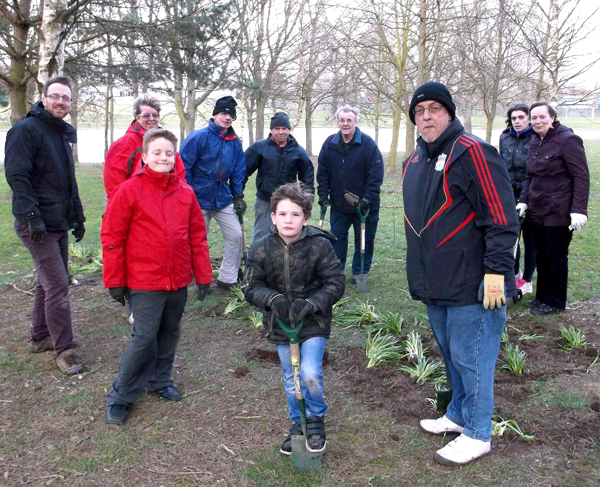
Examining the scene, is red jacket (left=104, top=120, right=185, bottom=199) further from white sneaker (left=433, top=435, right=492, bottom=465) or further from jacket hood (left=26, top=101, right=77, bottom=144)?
white sneaker (left=433, top=435, right=492, bottom=465)

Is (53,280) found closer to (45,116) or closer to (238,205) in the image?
(45,116)

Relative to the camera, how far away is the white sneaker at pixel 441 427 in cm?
363

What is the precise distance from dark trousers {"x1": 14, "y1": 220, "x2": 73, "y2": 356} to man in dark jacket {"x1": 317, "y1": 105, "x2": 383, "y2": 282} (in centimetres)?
323

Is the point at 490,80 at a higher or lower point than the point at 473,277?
higher

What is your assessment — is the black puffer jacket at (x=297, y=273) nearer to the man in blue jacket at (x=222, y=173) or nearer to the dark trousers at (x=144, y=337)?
the dark trousers at (x=144, y=337)

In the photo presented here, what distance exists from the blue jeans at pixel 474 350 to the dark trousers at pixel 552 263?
2962 millimetres

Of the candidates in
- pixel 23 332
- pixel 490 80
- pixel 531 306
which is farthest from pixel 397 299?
pixel 490 80

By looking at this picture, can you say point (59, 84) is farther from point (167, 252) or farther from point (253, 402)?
point (253, 402)

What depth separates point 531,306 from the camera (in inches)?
236

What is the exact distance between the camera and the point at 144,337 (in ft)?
12.8

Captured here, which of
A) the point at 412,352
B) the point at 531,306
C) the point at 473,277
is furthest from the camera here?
the point at 531,306

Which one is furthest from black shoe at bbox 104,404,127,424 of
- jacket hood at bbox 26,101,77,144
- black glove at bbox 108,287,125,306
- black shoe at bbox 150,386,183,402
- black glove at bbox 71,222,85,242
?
jacket hood at bbox 26,101,77,144

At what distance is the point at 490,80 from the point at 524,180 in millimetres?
12309

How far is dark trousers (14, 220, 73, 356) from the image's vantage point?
4539 millimetres
